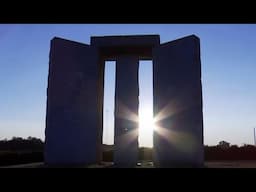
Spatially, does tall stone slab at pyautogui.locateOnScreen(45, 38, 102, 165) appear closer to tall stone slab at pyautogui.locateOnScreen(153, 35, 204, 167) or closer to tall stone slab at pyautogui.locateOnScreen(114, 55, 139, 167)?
tall stone slab at pyautogui.locateOnScreen(114, 55, 139, 167)

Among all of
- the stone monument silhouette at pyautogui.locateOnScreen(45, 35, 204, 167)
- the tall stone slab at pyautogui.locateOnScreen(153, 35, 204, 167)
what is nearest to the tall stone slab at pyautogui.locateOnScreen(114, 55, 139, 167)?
the stone monument silhouette at pyautogui.locateOnScreen(45, 35, 204, 167)

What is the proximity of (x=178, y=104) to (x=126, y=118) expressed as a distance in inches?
147

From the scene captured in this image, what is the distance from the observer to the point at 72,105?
21.2 m

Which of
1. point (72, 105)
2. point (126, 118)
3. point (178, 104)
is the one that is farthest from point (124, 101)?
point (178, 104)

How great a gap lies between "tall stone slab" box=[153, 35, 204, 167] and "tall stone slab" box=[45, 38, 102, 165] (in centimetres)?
422

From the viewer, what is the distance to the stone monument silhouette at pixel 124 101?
1975cm

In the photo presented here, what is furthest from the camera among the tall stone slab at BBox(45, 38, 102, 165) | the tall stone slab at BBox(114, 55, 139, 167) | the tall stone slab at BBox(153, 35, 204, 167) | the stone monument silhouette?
the tall stone slab at BBox(114, 55, 139, 167)

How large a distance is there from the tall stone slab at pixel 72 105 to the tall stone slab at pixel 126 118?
143 cm

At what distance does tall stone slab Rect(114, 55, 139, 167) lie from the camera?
21.3m

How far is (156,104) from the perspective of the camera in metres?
21.3

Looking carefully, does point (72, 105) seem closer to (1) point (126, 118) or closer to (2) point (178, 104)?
(1) point (126, 118)

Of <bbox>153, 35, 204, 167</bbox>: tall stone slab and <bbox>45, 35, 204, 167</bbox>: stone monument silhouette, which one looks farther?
<bbox>45, 35, 204, 167</bbox>: stone monument silhouette
